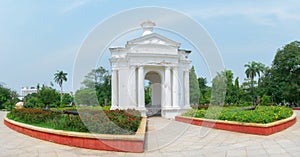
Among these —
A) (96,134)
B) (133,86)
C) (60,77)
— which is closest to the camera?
(96,134)

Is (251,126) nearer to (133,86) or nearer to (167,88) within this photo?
(167,88)

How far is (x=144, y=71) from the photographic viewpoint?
1995cm

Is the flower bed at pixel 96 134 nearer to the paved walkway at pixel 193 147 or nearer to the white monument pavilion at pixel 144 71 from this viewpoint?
the paved walkway at pixel 193 147

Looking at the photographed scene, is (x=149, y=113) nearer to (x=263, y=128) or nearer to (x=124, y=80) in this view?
(x=124, y=80)

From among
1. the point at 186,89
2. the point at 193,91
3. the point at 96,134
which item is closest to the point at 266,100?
the point at 193,91

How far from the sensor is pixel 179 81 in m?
21.0

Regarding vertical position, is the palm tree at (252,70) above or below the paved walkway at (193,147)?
above

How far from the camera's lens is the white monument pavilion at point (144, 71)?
19250 millimetres

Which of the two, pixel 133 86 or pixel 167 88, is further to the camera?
pixel 167 88

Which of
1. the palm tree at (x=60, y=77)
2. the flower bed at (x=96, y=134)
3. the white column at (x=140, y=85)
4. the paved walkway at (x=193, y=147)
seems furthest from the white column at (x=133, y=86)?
the palm tree at (x=60, y=77)

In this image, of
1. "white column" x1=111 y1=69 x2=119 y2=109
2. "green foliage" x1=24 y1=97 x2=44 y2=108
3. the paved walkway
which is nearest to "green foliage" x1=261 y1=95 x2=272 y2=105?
"white column" x1=111 y1=69 x2=119 y2=109

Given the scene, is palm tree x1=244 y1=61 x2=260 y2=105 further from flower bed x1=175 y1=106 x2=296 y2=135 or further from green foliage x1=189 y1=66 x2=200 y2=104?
flower bed x1=175 y1=106 x2=296 y2=135

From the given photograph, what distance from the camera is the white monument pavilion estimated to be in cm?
1925

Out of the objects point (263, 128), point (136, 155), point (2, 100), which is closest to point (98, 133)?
point (136, 155)
